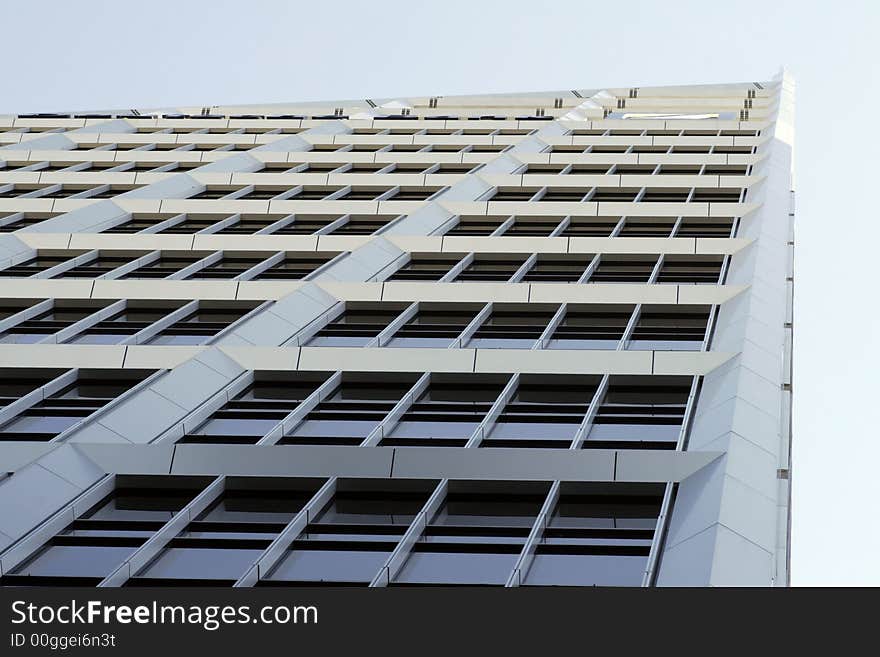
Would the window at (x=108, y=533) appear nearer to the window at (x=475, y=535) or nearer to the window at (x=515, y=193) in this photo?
the window at (x=475, y=535)

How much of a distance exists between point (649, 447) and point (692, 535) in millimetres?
4291

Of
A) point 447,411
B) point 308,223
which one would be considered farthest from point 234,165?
point 447,411

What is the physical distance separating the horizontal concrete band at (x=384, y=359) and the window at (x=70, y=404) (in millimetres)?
179

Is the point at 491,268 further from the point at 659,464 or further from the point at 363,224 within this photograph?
the point at 659,464

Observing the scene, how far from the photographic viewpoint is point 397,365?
24938 millimetres

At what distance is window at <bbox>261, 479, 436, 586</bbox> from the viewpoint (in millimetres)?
18109

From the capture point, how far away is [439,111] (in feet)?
202

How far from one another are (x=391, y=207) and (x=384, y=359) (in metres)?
12.0

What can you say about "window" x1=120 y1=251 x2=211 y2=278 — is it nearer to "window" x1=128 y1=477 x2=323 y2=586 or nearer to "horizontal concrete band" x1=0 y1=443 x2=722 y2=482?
"horizontal concrete band" x1=0 y1=443 x2=722 y2=482

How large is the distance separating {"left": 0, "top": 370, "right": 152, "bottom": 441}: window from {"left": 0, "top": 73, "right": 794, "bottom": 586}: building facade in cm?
6

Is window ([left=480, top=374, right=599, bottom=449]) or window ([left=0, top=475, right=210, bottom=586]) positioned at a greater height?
window ([left=480, top=374, right=599, bottom=449])

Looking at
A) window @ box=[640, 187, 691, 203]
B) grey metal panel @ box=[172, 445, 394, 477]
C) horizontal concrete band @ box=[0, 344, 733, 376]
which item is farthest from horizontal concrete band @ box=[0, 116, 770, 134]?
grey metal panel @ box=[172, 445, 394, 477]

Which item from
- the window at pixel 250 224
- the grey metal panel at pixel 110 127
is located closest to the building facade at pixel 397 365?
the window at pixel 250 224

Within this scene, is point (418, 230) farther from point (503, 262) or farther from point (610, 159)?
point (610, 159)
